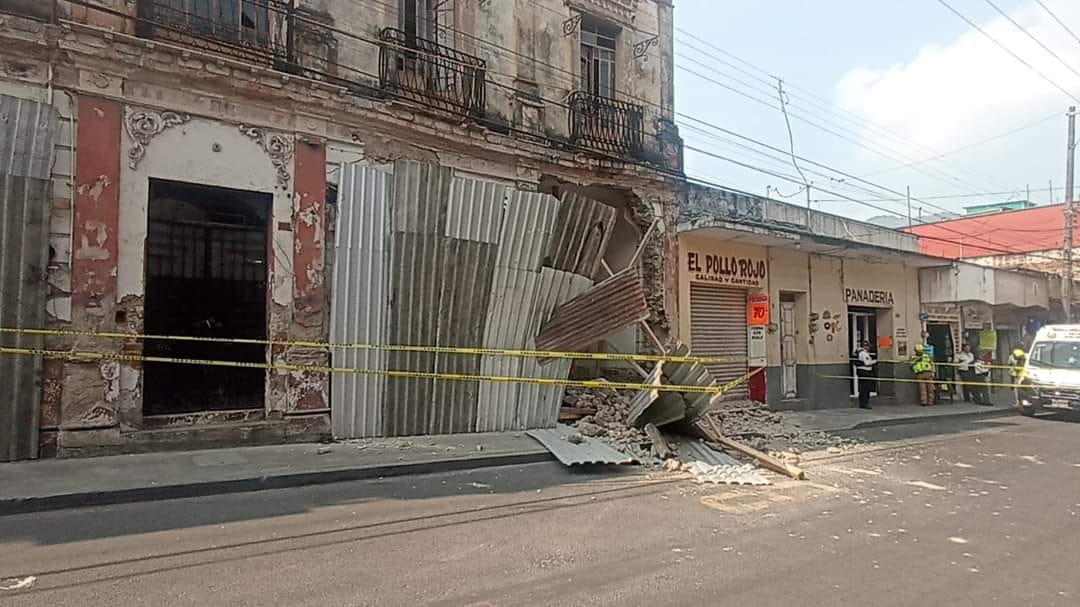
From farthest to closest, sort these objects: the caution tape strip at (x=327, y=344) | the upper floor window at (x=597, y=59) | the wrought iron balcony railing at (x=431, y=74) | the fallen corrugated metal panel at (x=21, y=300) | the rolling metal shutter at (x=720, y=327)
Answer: the rolling metal shutter at (x=720, y=327) → the upper floor window at (x=597, y=59) → the wrought iron balcony railing at (x=431, y=74) → the caution tape strip at (x=327, y=344) → the fallen corrugated metal panel at (x=21, y=300)

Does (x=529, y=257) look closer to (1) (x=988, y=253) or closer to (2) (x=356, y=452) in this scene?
(2) (x=356, y=452)

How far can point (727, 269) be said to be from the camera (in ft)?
49.5

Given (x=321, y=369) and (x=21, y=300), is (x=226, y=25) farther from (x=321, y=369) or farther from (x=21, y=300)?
(x=321, y=369)

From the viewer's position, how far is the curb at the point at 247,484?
239 inches

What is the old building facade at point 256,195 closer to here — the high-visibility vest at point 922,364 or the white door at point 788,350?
the white door at point 788,350

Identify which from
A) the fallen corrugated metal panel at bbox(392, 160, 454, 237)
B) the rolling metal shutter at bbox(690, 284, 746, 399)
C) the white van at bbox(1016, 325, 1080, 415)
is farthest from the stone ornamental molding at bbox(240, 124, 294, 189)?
the white van at bbox(1016, 325, 1080, 415)

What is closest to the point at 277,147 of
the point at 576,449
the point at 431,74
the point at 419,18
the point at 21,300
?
the point at 431,74

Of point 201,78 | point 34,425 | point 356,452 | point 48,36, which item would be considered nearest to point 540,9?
point 201,78

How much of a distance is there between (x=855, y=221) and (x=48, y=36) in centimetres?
1808

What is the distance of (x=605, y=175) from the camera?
13.3m

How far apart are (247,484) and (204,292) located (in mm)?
3189

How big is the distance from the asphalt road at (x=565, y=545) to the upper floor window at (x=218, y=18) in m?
6.00

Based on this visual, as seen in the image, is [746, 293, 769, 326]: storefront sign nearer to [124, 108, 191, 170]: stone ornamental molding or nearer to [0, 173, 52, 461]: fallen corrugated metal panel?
[124, 108, 191, 170]: stone ornamental molding

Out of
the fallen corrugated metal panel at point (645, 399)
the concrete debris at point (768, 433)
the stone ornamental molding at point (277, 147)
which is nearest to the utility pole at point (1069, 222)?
the concrete debris at point (768, 433)
